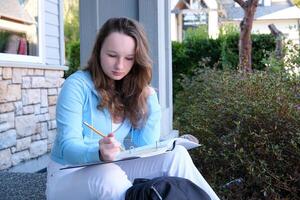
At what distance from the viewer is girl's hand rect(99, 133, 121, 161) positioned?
6.02 ft

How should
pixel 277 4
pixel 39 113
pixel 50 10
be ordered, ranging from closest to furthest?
pixel 39 113, pixel 50 10, pixel 277 4

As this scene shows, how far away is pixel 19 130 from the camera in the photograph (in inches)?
203

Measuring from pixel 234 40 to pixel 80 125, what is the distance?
29.6 ft

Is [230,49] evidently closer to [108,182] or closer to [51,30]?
[51,30]

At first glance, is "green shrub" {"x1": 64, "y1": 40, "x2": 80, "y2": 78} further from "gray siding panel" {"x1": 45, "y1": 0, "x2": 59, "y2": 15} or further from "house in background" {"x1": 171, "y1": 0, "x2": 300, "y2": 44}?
"house in background" {"x1": 171, "y1": 0, "x2": 300, "y2": 44}

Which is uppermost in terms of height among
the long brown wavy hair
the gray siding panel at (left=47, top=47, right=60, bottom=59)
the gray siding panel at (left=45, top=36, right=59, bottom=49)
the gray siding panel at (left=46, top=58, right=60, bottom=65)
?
the gray siding panel at (left=45, top=36, right=59, bottom=49)

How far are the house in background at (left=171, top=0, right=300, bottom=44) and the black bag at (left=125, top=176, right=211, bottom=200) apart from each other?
20.7 meters

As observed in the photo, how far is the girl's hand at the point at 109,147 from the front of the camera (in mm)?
1835

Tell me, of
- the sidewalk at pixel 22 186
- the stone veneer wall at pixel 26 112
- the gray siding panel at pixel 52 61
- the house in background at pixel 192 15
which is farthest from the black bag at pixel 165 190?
the house in background at pixel 192 15

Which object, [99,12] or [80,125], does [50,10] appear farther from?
[80,125]

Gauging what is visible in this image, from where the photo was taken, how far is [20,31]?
5531 millimetres

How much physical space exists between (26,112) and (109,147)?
11.9ft

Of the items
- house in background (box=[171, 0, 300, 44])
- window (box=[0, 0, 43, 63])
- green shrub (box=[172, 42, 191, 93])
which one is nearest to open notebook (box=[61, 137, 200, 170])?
window (box=[0, 0, 43, 63])

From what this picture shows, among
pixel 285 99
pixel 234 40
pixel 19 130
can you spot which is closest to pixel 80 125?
pixel 285 99
